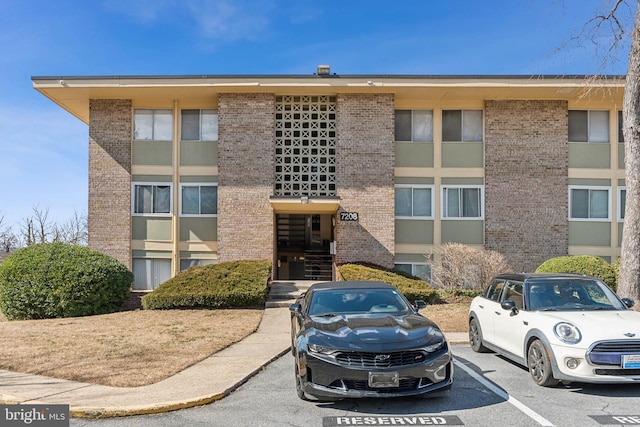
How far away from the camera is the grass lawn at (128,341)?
26.7 ft

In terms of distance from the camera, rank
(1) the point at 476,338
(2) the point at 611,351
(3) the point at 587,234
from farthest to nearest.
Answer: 1. (3) the point at 587,234
2. (1) the point at 476,338
3. (2) the point at 611,351

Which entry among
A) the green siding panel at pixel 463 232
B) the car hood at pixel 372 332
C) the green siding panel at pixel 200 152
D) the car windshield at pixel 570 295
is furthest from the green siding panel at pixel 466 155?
the car hood at pixel 372 332

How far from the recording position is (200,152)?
20016mm

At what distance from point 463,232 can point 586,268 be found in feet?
14.1

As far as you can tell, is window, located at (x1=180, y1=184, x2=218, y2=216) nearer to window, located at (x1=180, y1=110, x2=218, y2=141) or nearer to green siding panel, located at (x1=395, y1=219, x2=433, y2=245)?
window, located at (x1=180, y1=110, x2=218, y2=141)

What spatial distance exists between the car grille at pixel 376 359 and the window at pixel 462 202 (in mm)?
14141

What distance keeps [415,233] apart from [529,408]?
13.5 metres

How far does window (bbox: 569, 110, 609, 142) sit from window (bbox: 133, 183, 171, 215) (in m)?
14.7

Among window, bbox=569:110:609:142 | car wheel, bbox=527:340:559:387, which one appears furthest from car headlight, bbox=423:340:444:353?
window, bbox=569:110:609:142

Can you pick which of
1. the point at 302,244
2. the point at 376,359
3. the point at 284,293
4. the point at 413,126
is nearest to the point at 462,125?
the point at 413,126

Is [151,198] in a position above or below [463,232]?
above

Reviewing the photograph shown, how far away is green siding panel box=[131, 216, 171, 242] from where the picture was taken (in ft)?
65.1

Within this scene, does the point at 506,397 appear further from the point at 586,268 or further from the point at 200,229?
the point at 200,229

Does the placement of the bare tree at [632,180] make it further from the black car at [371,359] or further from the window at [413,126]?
the window at [413,126]
